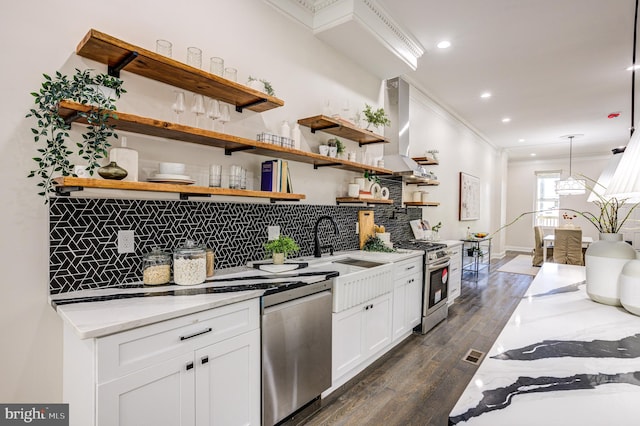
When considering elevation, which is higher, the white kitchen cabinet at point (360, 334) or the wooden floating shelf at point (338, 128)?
the wooden floating shelf at point (338, 128)

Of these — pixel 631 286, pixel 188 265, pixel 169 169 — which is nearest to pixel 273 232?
pixel 188 265

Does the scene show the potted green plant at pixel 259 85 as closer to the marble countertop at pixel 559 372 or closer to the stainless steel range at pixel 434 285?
the marble countertop at pixel 559 372

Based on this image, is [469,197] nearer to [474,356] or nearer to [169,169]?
[474,356]

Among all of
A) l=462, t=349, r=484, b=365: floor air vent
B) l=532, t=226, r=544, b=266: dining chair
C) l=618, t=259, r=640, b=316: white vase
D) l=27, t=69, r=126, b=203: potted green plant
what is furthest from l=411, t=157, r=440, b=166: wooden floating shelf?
l=532, t=226, r=544, b=266: dining chair

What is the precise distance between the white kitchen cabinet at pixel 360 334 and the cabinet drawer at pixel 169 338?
869 millimetres

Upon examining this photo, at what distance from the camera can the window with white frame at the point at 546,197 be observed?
10117 mm

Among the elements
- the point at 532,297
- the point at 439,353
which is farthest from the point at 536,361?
the point at 439,353

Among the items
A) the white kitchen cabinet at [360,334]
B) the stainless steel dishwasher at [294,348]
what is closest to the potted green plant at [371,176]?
the white kitchen cabinet at [360,334]

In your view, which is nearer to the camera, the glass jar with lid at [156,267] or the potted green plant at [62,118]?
the potted green plant at [62,118]

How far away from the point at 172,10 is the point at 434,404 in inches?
127

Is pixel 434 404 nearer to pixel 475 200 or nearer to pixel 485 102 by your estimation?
pixel 485 102

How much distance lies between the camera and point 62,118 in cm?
160

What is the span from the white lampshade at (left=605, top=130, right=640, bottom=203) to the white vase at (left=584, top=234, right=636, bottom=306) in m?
0.74

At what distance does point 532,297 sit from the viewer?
→ 70.6 inches
